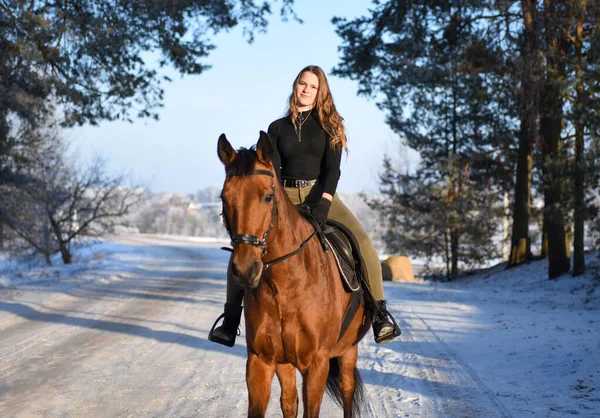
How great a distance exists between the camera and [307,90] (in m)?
4.68

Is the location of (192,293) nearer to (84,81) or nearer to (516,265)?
(84,81)

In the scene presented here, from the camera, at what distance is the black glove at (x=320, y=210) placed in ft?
14.5

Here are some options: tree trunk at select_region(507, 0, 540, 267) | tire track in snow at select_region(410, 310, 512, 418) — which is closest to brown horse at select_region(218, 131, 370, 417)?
tire track in snow at select_region(410, 310, 512, 418)

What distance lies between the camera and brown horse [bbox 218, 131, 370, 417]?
3320 millimetres

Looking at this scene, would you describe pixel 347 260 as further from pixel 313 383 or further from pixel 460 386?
pixel 460 386

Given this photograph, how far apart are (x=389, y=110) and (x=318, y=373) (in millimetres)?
22292

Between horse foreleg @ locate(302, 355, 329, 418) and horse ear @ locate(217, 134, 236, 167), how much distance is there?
141cm

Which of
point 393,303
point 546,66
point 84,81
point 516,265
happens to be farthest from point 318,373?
point 516,265

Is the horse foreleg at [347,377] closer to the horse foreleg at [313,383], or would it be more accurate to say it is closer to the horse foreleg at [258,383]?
the horse foreleg at [313,383]

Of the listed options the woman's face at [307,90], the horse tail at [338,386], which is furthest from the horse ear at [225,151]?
the horse tail at [338,386]

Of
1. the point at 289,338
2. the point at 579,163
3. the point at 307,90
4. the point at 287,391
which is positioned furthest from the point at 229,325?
Result: the point at 579,163

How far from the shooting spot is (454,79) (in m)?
23.3

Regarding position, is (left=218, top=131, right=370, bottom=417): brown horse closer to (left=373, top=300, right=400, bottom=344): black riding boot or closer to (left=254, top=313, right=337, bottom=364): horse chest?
(left=254, top=313, right=337, bottom=364): horse chest

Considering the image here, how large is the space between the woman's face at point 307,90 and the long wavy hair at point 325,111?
0.08ft
